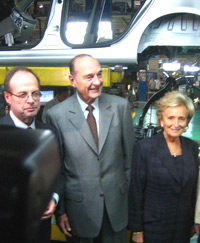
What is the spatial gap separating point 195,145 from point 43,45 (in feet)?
7.47

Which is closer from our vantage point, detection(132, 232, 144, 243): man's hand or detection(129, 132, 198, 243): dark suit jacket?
detection(129, 132, 198, 243): dark suit jacket

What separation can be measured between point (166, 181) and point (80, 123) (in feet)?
2.20

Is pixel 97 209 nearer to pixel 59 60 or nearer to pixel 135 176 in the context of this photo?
pixel 135 176

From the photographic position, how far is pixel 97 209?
1855mm

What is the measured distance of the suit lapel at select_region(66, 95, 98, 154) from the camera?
1.82 m

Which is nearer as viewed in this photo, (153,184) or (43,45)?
(153,184)

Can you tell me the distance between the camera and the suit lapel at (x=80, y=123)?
1824 mm

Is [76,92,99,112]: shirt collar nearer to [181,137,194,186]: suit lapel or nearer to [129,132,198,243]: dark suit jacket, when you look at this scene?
[129,132,198,243]: dark suit jacket

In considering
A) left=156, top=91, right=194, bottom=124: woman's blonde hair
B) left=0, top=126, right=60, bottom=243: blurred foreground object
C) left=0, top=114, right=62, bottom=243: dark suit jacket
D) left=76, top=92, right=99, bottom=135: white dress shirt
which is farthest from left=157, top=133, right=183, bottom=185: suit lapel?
left=0, top=126, right=60, bottom=243: blurred foreground object

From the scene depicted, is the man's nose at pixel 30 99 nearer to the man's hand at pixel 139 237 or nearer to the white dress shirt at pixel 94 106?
the white dress shirt at pixel 94 106

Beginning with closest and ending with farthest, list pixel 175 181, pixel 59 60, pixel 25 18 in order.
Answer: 1. pixel 175 181
2. pixel 59 60
3. pixel 25 18

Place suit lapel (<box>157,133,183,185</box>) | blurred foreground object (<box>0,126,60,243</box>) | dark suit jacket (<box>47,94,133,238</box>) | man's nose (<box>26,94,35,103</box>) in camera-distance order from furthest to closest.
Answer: dark suit jacket (<box>47,94,133,238</box>) < suit lapel (<box>157,133,183,185</box>) < man's nose (<box>26,94,35,103</box>) < blurred foreground object (<box>0,126,60,243</box>)

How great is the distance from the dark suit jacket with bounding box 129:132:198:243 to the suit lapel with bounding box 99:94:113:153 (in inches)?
9.4

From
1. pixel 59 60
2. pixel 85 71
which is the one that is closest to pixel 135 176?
pixel 85 71
